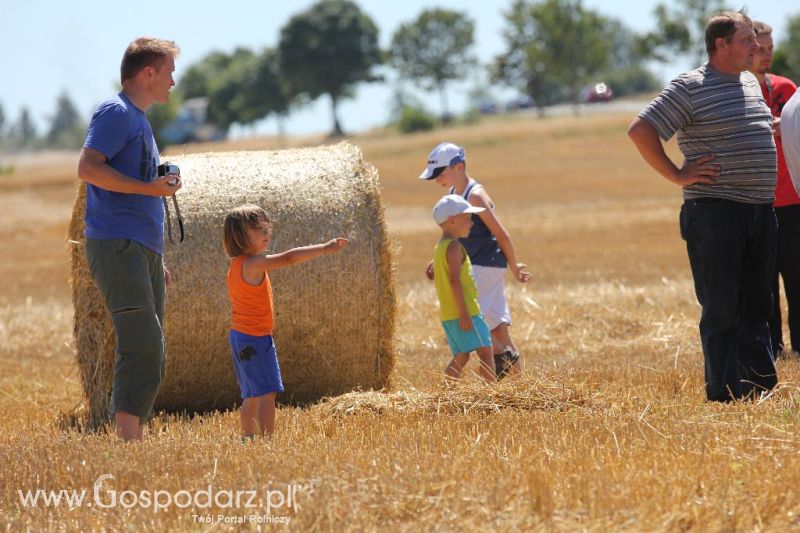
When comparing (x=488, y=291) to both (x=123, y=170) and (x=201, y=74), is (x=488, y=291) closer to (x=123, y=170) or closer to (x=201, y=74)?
(x=123, y=170)

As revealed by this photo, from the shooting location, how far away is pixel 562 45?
78.5m

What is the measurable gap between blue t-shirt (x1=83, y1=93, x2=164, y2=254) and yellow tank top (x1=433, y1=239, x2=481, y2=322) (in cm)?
213

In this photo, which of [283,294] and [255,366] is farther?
[283,294]

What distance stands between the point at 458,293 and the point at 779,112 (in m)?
2.90

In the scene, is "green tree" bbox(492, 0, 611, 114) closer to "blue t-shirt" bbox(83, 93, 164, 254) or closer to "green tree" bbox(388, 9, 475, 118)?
"green tree" bbox(388, 9, 475, 118)

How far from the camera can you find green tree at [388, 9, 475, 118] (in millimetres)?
121562

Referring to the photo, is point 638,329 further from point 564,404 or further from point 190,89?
point 190,89

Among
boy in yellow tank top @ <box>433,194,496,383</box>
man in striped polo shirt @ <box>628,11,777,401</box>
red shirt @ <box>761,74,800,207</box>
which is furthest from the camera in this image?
red shirt @ <box>761,74,800,207</box>

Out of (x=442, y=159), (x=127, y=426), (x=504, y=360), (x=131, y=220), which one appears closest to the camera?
(x=127, y=426)

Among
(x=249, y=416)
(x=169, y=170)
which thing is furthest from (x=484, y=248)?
(x=169, y=170)

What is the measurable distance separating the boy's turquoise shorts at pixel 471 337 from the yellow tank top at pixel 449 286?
0.23ft

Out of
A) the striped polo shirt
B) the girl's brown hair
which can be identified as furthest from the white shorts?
the girl's brown hair

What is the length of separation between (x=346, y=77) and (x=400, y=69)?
838 inches

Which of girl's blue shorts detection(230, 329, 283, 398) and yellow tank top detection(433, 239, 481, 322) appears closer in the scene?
girl's blue shorts detection(230, 329, 283, 398)
